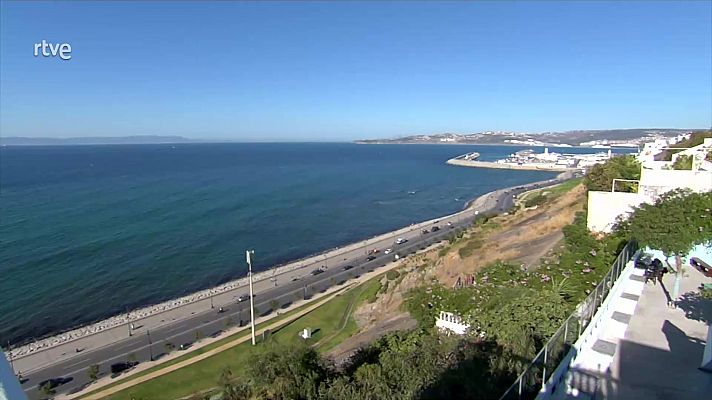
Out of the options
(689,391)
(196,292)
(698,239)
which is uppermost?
(698,239)

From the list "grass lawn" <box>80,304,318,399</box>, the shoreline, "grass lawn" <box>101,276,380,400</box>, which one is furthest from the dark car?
the shoreline

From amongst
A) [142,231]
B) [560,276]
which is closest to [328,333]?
[560,276]

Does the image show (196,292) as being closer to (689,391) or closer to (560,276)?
(560,276)

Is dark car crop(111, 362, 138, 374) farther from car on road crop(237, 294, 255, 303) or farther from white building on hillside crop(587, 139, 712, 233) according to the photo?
white building on hillside crop(587, 139, 712, 233)

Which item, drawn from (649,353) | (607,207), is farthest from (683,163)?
(649,353)

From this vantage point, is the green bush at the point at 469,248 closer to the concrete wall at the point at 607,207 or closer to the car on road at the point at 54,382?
the concrete wall at the point at 607,207

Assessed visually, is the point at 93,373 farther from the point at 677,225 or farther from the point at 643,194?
the point at 643,194
